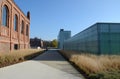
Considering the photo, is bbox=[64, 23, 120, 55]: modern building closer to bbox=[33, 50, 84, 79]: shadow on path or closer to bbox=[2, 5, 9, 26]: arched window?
bbox=[33, 50, 84, 79]: shadow on path

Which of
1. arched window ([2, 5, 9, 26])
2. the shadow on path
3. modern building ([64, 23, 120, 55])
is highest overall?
arched window ([2, 5, 9, 26])

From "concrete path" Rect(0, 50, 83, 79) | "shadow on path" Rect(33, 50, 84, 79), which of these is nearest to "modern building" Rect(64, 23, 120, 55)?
"shadow on path" Rect(33, 50, 84, 79)

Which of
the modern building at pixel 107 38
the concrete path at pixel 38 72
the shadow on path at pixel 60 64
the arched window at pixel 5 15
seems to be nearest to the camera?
the concrete path at pixel 38 72

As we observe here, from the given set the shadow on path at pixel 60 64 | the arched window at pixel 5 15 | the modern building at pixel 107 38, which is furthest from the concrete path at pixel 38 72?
the arched window at pixel 5 15

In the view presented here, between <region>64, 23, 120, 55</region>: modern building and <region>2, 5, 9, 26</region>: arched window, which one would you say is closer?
<region>64, 23, 120, 55</region>: modern building

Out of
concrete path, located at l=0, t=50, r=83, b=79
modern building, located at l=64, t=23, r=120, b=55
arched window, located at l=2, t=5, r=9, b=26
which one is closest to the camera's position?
concrete path, located at l=0, t=50, r=83, b=79

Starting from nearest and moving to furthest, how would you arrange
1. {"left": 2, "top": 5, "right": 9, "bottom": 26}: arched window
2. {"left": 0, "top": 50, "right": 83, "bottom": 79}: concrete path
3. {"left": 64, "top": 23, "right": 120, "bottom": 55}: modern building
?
{"left": 0, "top": 50, "right": 83, "bottom": 79}: concrete path → {"left": 64, "top": 23, "right": 120, "bottom": 55}: modern building → {"left": 2, "top": 5, "right": 9, "bottom": 26}: arched window

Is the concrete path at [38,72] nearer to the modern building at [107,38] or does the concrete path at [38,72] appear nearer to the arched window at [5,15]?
the modern building at [107,38]

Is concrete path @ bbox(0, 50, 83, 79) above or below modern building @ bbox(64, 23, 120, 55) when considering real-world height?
below

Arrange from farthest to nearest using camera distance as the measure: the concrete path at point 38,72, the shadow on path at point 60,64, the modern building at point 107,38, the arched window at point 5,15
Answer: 1. the arched window at point 5,15
2. the modern building at point 107,38
3. the shadow on path at point 60,64
4. the concrete path at point 38,72

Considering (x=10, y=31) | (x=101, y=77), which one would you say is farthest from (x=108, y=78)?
(x=10, y=31)

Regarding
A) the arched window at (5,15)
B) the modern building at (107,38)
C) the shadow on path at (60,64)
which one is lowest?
the shadow on path at (60,64)

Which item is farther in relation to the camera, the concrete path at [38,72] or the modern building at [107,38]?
the modern building at [107,38]

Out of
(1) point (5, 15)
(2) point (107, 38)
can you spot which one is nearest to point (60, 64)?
(2) point (107, 38)
